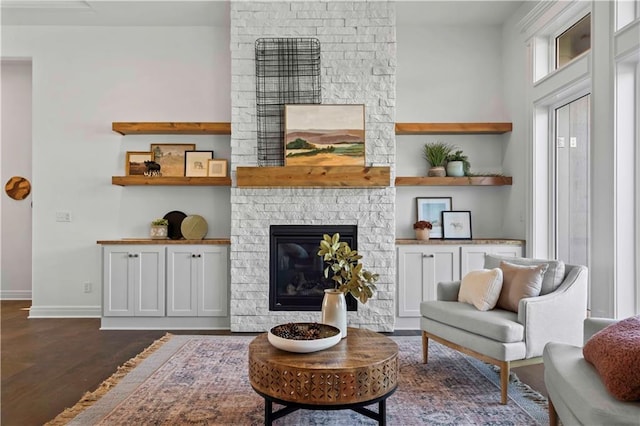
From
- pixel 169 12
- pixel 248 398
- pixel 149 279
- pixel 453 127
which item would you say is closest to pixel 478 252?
pixel 453 127

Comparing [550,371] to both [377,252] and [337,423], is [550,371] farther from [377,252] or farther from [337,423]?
[377,252]

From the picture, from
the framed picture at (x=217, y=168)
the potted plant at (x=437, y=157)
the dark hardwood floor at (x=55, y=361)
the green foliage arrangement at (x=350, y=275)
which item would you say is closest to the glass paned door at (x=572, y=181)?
the potted plant at (x=437, y=157)

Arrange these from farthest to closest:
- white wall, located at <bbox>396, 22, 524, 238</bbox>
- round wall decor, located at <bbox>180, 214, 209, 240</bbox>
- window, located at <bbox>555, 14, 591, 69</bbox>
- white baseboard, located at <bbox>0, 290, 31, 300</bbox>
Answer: white baseboard, located at <bbox>0, 290, 31, 300</bbox>, white wall, located at <bbox>396, 22, 524, 238</bbox>, round wall decor, located at <bbox>180, 214, 209, 240</bbox>, window, located at <bbox>555, 14, 591, 69</bbox>

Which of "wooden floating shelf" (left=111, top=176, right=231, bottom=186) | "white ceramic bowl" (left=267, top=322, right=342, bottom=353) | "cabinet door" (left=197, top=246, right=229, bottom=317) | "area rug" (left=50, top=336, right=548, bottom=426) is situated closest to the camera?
"white ceramic bowl" (left=267, top=322, right=342, bottom=353)

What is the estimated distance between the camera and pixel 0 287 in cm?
593

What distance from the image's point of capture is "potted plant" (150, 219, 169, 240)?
15.3 ft

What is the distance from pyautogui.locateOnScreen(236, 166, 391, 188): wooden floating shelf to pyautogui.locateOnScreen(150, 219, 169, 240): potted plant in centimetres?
113

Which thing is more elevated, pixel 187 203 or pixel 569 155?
pixel 569 155

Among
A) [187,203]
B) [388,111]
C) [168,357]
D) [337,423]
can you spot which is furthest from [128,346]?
[388,111]

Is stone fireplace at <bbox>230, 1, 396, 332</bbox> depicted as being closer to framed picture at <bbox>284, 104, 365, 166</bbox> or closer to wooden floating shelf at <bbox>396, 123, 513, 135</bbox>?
framed picture at <bbox>284, 104, 365, 166</bbox>

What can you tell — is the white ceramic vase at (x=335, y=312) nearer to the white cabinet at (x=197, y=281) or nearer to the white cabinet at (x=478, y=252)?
the white cabinet at (x=197, y=281)

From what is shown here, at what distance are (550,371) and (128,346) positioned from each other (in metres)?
3.25

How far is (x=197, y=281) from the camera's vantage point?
440 cm

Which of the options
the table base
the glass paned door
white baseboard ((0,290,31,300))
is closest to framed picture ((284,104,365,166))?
the glass paned door
